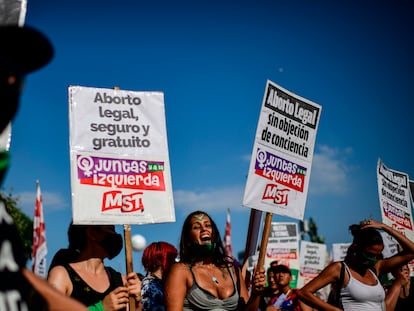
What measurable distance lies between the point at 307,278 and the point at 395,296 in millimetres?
8784

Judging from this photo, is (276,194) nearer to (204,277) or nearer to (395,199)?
(204,277)

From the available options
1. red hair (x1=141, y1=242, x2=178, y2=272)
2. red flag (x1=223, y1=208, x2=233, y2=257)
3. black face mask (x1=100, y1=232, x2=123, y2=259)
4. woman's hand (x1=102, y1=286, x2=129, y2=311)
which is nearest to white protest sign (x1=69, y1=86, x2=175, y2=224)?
black face mask (x1=100, y1=232, x2=123, y2=259)

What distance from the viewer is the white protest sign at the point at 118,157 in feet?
13.2

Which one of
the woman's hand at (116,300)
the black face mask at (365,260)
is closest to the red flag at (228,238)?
the black face mask at (365,260)

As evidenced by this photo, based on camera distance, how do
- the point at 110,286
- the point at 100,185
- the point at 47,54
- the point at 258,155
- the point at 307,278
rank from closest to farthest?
the point at 47,54
the point at 110,286
the point at 100,185
the point at 258,155
the point at 307,278

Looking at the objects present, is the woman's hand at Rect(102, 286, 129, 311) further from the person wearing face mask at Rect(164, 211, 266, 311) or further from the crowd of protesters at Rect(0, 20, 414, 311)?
the person wearing face mask at Rect(164, 211, 266, 311)

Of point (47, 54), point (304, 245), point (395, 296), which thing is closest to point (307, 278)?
point (304, 245)

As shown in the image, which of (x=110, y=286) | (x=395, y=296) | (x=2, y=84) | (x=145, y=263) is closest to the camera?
(x=2, y=84)

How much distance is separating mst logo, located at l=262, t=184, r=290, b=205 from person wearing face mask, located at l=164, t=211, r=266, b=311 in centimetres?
76

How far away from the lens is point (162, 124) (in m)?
4.49

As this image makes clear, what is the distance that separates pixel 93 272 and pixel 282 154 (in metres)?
2.32

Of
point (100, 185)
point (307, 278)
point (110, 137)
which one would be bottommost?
point (307, 278)

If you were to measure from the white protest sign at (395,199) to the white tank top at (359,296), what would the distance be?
232 centimetres

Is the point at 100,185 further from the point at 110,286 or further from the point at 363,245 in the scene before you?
the point at 363,245
